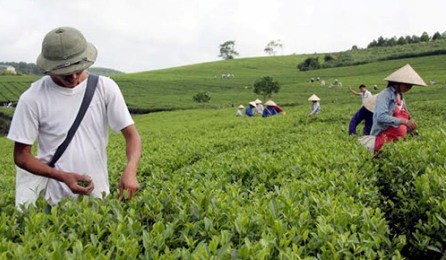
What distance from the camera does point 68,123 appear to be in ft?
11.7

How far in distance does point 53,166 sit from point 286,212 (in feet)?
6.20

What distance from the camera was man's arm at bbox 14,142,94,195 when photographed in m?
3.41

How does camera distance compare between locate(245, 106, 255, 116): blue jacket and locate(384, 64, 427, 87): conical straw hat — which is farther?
locate(245, 106, 255, 116): blue jacket

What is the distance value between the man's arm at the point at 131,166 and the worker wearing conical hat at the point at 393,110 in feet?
13.2

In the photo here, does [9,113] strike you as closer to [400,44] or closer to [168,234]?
[168,234]

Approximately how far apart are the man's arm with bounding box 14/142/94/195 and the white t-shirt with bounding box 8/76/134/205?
0.10 meters

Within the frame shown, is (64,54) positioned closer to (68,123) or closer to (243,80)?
(68,123)

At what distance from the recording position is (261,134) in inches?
528

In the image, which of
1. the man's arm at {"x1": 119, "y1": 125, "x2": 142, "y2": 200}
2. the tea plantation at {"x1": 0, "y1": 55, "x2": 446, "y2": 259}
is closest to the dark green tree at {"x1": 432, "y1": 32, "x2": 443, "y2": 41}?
the tea plantation at {"x1": 0, "y1": 55, "x2": 446, "y2": 259}

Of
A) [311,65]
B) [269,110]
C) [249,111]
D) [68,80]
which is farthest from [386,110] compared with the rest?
[311,65]

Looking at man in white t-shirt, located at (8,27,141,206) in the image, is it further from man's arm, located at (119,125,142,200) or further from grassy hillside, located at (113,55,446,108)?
grassy hillside, located at (113,55,446,108)

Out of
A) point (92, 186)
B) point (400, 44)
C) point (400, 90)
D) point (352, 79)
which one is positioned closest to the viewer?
point (92, 186)

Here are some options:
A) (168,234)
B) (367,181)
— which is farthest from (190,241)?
(367,181)

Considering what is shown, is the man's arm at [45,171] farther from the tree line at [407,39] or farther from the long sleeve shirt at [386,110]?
the tree line at [407,39]
